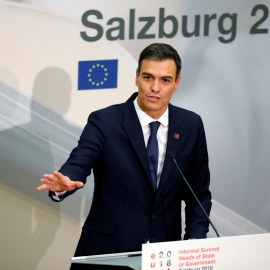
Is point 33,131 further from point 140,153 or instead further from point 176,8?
point 140,153

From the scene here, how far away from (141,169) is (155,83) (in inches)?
15.5

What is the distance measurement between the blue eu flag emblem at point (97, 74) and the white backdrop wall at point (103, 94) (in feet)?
0.13

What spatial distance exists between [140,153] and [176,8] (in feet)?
5.27

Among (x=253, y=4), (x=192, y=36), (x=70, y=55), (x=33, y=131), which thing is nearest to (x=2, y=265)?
(x=33, y=131)

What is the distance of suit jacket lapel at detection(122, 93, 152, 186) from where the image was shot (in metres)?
2.29

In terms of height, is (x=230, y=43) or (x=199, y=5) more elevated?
(x=199, y=5)

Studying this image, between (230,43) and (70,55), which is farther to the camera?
(70,55)

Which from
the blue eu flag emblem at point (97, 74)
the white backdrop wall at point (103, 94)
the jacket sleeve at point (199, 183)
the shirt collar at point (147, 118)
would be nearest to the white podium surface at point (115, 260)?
the jacket sleeve at point (199, 183)

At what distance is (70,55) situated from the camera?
380 centimetres

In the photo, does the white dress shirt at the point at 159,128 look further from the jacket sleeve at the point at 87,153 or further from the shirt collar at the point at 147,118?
the jacket sleeve at the point at 87,153

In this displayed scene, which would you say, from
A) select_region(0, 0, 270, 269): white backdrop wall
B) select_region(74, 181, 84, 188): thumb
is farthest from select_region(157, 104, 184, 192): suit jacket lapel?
select_region(0, 0, 270, 269): white backdrop wall

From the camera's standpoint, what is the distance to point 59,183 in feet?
6.42

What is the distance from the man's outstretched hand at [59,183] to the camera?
1917mm

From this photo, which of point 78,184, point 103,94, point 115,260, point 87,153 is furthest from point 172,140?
point 103,94
